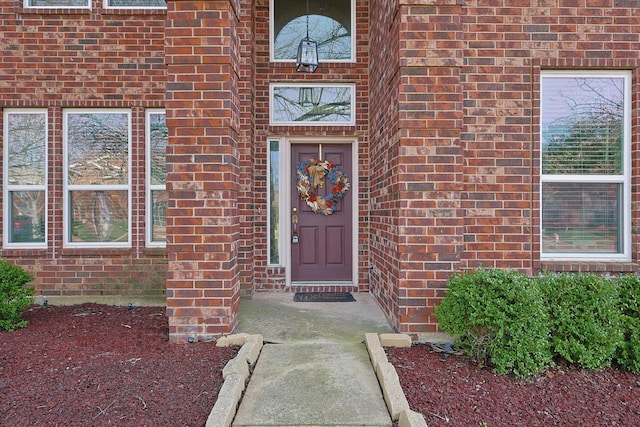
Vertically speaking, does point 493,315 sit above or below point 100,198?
below

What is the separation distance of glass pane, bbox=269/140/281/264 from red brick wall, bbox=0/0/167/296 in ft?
4.84

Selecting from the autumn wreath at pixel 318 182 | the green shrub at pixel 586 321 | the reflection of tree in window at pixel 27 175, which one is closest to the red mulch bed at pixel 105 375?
the reflection of tree in window at pixel 27 175

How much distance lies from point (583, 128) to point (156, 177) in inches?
204

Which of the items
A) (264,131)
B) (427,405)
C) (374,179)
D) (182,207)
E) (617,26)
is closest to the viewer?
(427,405)

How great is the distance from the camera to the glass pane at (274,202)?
5594 millimetres

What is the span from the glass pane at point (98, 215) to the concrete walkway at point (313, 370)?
2348mm

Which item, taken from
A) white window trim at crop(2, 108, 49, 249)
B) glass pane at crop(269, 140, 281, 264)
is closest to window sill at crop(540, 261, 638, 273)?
glass pane at crop(269, 140, 281, 264)

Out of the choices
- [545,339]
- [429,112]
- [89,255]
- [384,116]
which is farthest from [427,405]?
[89,255]

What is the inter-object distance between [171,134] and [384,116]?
2.24 m

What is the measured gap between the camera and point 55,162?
538cm

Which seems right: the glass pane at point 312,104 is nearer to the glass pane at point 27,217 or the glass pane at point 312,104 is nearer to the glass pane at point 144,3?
the glass pane at point 144,3

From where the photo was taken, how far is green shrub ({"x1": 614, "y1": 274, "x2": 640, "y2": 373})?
3.12 meters

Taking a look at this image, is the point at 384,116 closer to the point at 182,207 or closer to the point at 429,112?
the point at 429,112

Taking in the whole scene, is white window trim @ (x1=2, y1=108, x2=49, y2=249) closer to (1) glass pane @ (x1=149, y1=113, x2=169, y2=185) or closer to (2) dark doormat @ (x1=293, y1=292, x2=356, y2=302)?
(1) glass pane @ (x1=149, y1=113, x2=169, y2=185)
